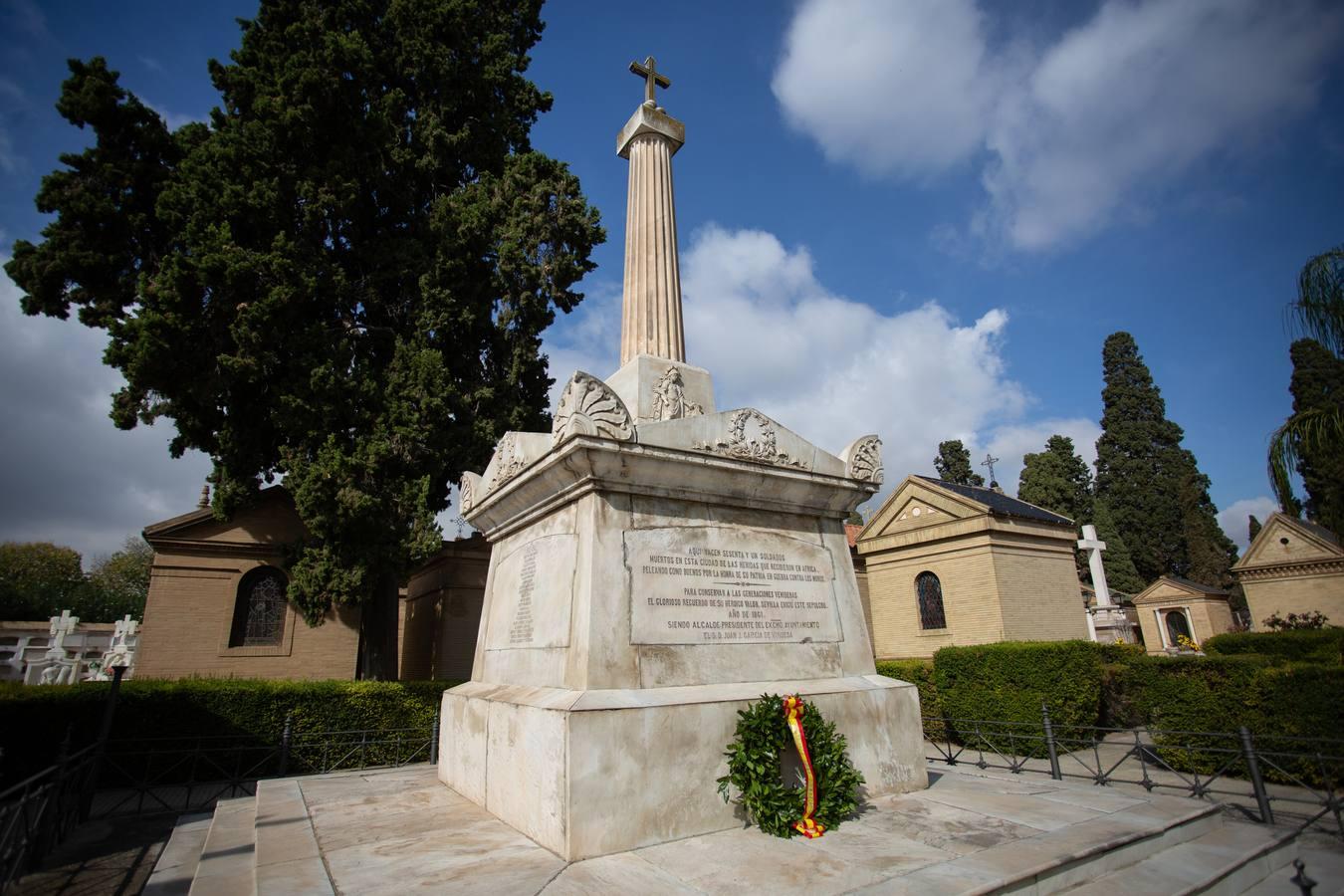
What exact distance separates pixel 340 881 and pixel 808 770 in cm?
309

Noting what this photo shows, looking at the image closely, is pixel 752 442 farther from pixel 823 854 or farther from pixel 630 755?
pixel 823 854

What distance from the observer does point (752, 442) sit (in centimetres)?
614

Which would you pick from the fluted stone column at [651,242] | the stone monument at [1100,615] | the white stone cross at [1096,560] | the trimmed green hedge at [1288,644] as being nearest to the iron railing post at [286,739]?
the fluted stone column at [651,242]

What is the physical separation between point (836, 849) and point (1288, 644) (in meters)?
20.0

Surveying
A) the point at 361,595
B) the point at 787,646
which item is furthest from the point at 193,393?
the point at 787,646

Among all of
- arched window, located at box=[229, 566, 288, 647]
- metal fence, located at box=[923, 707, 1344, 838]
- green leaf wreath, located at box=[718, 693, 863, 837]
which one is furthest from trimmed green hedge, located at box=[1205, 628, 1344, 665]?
arched window, located at box=[229, 566, 288, 647]

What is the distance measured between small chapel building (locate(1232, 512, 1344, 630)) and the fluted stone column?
33148mm

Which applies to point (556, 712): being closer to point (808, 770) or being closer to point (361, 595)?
point (808, 770)

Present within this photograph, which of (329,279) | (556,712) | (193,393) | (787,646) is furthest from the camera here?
(329,279)

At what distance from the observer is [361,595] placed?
14719mm

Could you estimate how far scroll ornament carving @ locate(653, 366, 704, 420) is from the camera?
21.6 feet

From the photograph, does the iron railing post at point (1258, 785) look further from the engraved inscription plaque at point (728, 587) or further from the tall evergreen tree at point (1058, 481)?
the tall evergreen tree at point (1058, 481)

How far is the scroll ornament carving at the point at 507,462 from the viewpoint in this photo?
6.39 m

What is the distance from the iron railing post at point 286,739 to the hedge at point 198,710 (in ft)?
0.44
